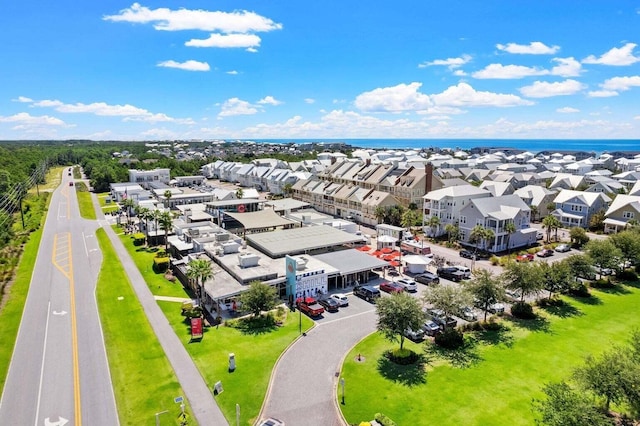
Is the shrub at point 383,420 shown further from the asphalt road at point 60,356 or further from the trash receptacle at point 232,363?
the asphalt road at point 60,356

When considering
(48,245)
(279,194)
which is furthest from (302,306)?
(279,194)

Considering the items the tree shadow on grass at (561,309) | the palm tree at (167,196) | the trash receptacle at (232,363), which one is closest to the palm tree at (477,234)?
the tree shadow on grass at (561,309)

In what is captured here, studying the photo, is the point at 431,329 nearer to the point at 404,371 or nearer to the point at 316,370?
the point at 404,371

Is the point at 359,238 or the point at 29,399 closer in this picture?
the point at 29,399

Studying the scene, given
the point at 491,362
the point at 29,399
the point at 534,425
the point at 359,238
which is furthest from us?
the point at 359,238

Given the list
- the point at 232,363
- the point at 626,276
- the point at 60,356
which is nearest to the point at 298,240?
the point at 232,363

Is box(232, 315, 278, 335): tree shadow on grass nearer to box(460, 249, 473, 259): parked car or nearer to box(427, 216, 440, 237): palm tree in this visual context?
box(460, 249, 473, 259): parked car

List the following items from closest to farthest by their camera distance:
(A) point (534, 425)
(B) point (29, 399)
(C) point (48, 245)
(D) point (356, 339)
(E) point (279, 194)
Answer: (A) point (534, 425) → (B) point (29, 399) → (D) point (356, 339) → (C) point (48, 245) → (E) point (279, 194)

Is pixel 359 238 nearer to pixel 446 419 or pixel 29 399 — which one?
pixel 446 419
